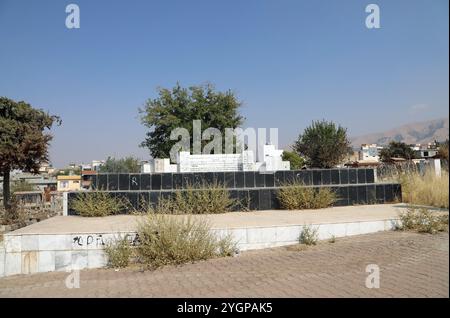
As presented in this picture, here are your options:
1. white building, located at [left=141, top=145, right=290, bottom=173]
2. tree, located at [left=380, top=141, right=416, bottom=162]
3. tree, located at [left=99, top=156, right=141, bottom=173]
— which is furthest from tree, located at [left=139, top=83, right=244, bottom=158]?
tree, located at [left=380, top=141, right=416, bottom=162]

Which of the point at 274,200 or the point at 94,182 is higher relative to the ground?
the point at 94,182

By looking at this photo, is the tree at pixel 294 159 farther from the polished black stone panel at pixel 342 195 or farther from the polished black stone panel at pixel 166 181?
the polished black stone panel at pixel 166 181

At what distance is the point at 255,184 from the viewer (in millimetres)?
9688

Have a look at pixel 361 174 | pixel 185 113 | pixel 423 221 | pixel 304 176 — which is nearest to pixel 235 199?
pixel 304 176

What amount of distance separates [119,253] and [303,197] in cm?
507

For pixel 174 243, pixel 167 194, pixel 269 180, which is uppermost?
pixel 269 180

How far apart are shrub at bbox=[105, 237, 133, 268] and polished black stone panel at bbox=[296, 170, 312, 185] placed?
224 inches

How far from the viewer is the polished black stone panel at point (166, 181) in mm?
9522

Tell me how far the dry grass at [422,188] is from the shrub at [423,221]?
5.14 feet

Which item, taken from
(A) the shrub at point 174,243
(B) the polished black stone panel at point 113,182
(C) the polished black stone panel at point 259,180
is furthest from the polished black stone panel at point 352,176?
(B) the polished black stone panel at point 113,182

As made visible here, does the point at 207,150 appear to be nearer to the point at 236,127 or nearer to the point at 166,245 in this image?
the point at 236,127

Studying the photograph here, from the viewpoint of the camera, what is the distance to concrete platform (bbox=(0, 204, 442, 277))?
580 cm

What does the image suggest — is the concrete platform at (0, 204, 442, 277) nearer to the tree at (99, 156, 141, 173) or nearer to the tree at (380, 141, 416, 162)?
the tree at (99, 156, 141, 173)

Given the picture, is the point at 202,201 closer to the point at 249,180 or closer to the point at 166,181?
the point at 166,181
